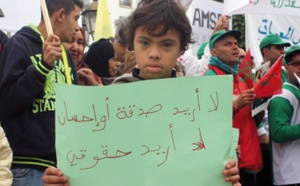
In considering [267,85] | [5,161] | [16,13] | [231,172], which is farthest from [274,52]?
[231,172]

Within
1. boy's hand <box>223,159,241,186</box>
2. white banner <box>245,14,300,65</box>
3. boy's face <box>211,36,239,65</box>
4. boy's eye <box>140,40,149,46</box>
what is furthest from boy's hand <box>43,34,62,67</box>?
white banner <box>245,14,300,65</box>

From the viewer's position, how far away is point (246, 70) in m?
4.07

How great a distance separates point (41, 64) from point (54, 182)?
1.09 metres

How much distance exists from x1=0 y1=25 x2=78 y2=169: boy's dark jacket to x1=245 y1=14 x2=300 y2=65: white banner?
12.3 ft

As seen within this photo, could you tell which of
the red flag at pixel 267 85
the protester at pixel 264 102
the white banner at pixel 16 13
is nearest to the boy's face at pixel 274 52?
the protester at pixel 264 102

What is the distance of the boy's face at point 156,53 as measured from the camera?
6.24 feet

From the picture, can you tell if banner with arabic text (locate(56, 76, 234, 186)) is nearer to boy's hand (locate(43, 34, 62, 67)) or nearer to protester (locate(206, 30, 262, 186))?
boy's hand (locate(43, 34, 62, 67))

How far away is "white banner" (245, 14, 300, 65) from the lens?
6.20 meters

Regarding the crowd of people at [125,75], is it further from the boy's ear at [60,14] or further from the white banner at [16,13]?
the white banner at [16,13]

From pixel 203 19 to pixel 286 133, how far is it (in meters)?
2.15

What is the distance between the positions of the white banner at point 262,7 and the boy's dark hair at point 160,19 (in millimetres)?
3229

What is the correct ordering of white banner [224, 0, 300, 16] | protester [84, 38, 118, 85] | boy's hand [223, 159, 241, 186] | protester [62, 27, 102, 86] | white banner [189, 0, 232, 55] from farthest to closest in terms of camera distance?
white banner [189, 0, 232, 55] → white banner [224, 0, 300, 16] → protester [84, 38, 118, 85] → protester [62, 27, 102, 86] → boy's hand [223, 159, 241, 186]

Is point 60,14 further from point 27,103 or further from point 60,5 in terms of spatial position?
point 27,103

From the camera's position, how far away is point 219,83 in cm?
171
